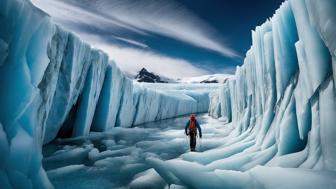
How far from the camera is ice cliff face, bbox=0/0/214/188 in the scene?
3.47 meters

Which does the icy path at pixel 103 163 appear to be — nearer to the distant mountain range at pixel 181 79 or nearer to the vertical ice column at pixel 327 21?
the vertical ice column at pixel 327 21

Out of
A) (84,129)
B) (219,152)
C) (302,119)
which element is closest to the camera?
(302,119)

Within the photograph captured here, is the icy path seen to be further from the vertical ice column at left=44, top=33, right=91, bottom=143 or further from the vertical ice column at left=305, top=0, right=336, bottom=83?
the vertical ice column at left=305, top=0, right=336, bottom=83

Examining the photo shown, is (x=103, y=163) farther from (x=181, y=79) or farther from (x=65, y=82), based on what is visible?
(x=181, y=79)

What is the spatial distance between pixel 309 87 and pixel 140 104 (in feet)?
48.5

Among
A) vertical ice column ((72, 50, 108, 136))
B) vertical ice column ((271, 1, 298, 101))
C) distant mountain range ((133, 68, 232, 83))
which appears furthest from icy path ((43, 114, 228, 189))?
distant mountain range ((133, 68, 232, 83))

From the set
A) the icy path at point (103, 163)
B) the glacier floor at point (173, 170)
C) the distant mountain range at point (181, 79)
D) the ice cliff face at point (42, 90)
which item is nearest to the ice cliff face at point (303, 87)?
the glacier floor at point (173, 170)

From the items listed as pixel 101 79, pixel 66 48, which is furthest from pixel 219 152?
pixel 101 79

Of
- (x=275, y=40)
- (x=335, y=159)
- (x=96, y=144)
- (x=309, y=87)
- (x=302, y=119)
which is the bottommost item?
(x=96, y=144)

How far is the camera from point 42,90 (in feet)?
16.9

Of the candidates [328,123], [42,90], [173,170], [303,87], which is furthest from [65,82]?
[328,123]

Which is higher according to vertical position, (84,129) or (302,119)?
(302,119)

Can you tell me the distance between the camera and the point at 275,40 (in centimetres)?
555

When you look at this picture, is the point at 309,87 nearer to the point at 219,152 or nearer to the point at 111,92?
the point at 219,152
